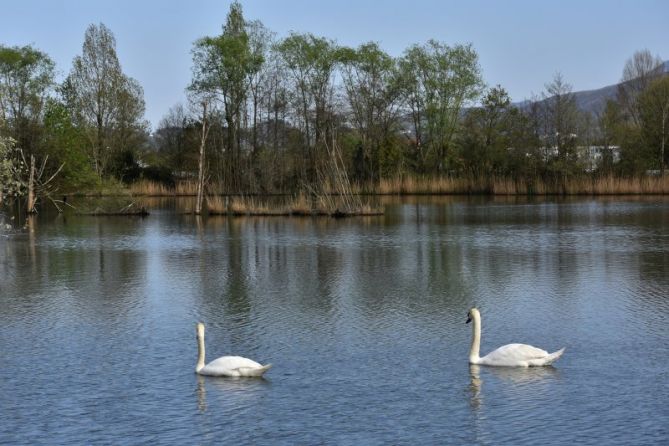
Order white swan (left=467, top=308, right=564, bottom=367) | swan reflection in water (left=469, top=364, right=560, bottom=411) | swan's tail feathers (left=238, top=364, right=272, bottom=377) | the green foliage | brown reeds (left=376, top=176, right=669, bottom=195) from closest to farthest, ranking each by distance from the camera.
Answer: swan reflection in water (left=469, top=364, right=560, bottom=411)
swan's tail feathers (left=238, top=364, right=272, bottom=377)
white swan (left=467, top=308, right=564, bottom=367)
the green foliage
brown reeds (left=376, top=176, right=669, bottom=195)

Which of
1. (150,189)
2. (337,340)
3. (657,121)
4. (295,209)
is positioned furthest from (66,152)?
(337,340)

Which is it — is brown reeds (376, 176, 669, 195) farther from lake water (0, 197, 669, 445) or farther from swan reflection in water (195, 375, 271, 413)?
swan reflection in water (195, 375, 271, 413)

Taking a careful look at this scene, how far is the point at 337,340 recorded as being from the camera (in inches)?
489

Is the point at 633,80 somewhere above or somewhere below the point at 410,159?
above

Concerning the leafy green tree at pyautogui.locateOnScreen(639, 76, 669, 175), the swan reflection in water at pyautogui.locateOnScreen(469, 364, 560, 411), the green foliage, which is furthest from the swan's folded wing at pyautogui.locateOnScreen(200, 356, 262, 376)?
the leafy green tree at pyautogui.locateOnScreen(639, 76, 669, 175)

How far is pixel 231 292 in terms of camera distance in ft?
55.3

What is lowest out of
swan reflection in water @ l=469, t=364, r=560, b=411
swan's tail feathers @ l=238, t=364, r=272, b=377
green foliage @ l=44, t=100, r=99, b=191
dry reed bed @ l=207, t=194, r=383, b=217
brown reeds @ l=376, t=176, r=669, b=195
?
swan reflection in water @ l=469, t=364, r=560, b=411

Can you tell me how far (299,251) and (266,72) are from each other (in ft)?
141

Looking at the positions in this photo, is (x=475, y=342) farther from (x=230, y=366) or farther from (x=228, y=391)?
(x=228, y=391)

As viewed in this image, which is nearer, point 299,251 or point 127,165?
point 299,251

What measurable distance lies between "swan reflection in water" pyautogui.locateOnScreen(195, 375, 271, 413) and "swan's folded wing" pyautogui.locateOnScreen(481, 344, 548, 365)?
2.68m

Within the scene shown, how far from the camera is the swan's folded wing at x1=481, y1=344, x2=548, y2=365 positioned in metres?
10.7

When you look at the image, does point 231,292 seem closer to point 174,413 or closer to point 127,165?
point 174,413

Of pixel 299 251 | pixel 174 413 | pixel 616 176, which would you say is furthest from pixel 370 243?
pixel 616 176
